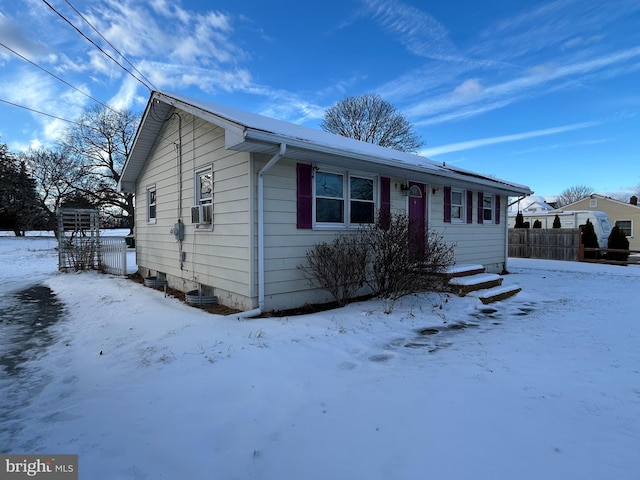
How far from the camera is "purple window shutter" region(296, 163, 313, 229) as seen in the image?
6.18 meters

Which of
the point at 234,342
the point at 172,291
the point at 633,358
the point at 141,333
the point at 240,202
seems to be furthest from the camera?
the point at 172,291

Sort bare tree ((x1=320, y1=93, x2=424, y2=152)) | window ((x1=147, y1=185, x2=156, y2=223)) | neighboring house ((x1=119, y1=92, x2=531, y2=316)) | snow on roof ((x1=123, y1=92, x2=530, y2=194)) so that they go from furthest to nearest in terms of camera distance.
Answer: bare tree ((x1=320, y1=93, x2=424, y2=152)), window ((x1=147, y1=185, x2=156, y2=223)), neighboring house ((x1=119, y1=92, x2=531, y2=316)), snow on roof ((x1=123, y1=92, x2=530, y2=194))

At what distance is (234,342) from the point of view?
411 cm

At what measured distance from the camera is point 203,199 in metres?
7.19

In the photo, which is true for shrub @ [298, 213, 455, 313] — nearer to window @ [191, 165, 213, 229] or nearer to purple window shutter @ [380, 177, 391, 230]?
purple window shutter @ [380, 177, 391, 230]

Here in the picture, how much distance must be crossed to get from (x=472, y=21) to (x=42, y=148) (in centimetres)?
3507

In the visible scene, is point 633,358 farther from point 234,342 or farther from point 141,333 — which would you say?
point 141,333

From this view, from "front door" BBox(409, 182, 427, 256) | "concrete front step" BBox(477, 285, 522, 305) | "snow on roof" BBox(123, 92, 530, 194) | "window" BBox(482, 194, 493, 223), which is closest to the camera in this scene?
"snow on roof" BBox(123, 92, 530, 194)

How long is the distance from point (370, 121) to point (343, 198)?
21178 mm

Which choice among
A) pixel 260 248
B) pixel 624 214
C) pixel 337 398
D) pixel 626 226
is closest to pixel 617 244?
pixel 624 214

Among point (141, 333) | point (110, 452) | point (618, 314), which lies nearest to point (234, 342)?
point (141, 333)

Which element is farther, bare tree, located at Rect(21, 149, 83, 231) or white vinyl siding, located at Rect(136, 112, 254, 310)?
bare tree, located at Rect(21, 149, 83, 231)

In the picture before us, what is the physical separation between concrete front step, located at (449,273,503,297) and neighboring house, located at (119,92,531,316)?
2.01 meters

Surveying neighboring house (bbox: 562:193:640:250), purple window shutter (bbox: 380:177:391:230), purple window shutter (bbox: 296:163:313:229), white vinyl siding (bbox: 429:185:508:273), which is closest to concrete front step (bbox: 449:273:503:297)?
white vinyl siding (bbox: 429:185:508:273)
